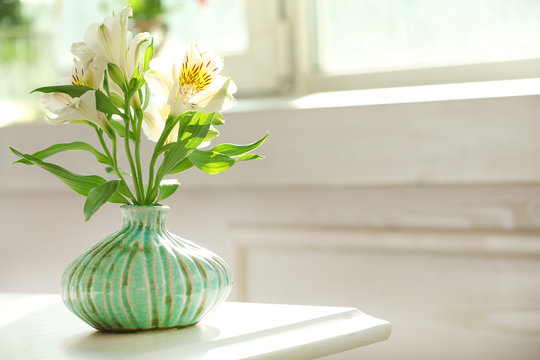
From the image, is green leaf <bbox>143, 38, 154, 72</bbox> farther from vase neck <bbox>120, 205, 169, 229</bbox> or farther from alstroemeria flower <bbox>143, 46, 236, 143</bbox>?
vase neck <bbox>120, 205, 169, 229</bbox>

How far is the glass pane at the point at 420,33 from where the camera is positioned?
126 centimetres

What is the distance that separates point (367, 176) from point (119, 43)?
0.56 metres

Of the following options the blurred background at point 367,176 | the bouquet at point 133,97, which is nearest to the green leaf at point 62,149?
the bouquet at point 133,97

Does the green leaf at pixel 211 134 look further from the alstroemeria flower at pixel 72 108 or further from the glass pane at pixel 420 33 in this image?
the glass pane at pixel 420 33

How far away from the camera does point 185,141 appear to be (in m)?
0.68

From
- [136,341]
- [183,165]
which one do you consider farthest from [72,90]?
[136,341]

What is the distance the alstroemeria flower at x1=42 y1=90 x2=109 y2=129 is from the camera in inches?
25.8

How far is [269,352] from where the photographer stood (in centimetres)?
58

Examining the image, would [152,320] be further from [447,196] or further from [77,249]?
[77,249]

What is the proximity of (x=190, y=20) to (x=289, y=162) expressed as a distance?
484 mm

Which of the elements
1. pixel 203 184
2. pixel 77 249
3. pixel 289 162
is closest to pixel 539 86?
pixel 289 162

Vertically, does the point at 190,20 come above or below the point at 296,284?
above

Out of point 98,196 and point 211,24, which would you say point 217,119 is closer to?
point 98,196

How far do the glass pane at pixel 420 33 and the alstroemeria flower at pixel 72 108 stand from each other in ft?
2.53
